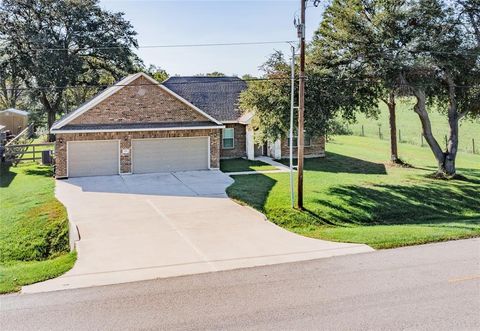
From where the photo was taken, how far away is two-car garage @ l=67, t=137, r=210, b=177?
22.9 meters

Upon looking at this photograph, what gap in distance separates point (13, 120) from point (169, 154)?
25726 mm

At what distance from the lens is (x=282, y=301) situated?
848 centimetres

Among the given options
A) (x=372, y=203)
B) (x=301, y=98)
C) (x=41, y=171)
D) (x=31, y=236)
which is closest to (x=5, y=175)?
(x=41, y=171)

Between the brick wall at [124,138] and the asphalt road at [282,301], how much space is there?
14360 millimetres

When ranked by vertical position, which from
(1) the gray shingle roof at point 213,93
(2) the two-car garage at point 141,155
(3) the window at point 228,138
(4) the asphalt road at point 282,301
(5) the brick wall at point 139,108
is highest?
(1) the gray shingle roof at point 213,93

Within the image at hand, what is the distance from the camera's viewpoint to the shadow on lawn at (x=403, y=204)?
56.7 feet

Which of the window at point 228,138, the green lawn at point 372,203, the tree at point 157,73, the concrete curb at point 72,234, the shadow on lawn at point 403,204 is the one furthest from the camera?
the tree at point 157,73

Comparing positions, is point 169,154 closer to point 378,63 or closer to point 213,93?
point 213,93

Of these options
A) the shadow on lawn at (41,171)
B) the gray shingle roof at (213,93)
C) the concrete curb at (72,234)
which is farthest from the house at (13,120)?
the concrete curb at (72,234)

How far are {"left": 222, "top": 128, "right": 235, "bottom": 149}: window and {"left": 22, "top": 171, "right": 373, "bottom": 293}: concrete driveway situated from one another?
8.70m

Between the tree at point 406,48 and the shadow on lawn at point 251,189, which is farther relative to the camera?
the tree at point 406,48

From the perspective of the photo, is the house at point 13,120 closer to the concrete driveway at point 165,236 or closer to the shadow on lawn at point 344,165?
the concrete driveway at point 165,236

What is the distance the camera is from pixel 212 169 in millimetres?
25078

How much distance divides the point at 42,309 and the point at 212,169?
17.1 m
